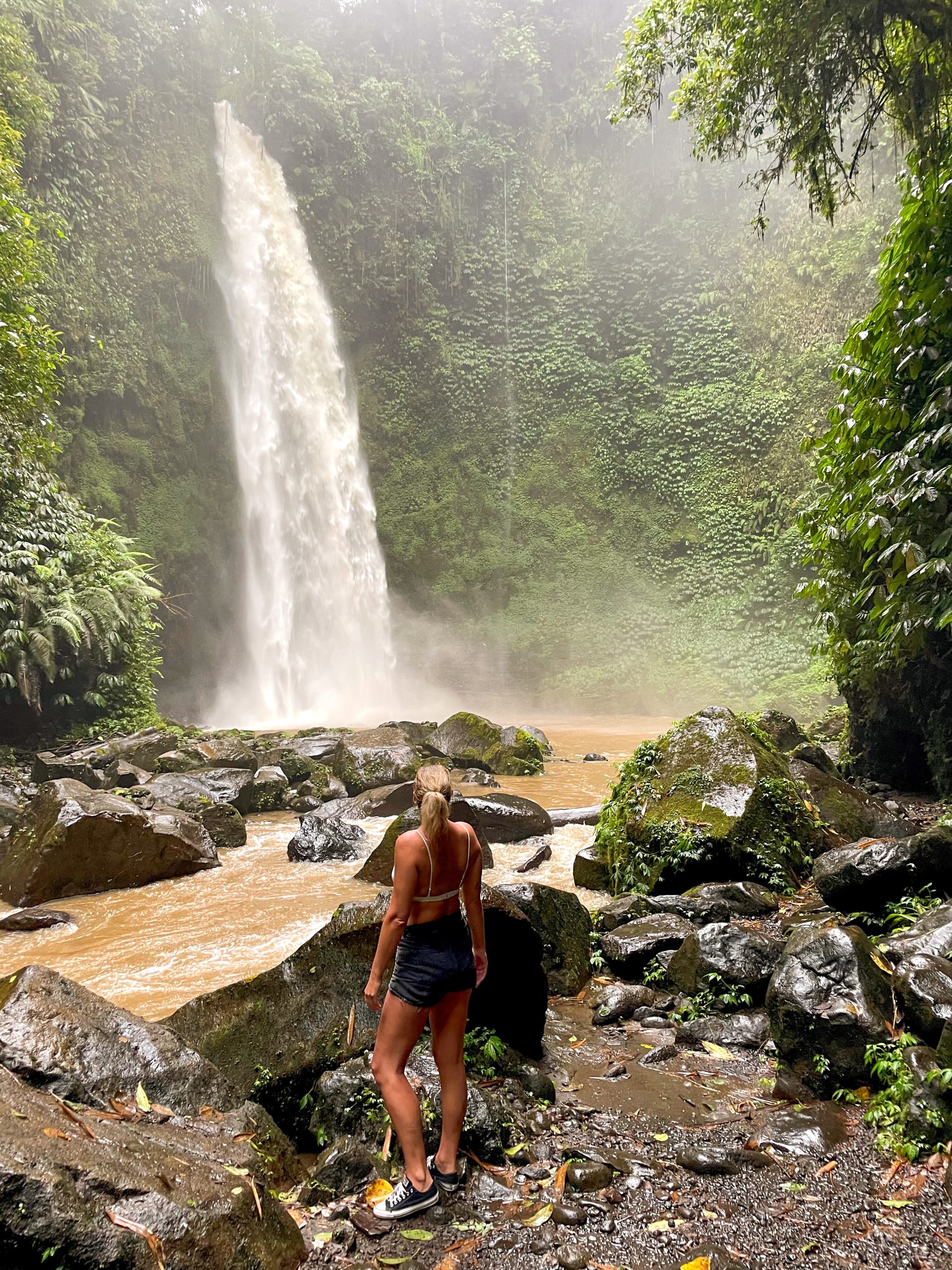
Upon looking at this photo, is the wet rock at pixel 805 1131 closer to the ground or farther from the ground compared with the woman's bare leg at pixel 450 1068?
closer to the ground

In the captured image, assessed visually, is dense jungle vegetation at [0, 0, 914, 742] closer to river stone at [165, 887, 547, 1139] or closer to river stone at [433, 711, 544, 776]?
river stone at [433, 711, 544, 776]

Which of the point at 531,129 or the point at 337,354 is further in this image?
the point at 531,129

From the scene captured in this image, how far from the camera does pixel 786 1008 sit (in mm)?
3287

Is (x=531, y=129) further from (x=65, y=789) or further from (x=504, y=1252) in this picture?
(x=504, y=1252)

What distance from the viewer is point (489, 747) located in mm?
12914

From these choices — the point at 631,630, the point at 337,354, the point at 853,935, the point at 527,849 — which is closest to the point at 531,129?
the point at 337,354

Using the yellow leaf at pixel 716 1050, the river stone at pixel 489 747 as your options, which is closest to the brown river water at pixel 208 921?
the yellow leaf at pixel 716 1050

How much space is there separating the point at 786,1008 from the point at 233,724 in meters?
18.8

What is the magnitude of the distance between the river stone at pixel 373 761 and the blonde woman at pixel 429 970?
7761mm

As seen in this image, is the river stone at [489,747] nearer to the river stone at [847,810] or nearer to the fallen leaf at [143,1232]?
the river stone at [847,810]

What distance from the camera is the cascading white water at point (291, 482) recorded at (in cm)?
2233

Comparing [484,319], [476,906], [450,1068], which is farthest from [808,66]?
[484,319]

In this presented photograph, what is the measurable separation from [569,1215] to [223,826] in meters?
6.68

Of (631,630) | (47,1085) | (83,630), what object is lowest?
(47,1085)
